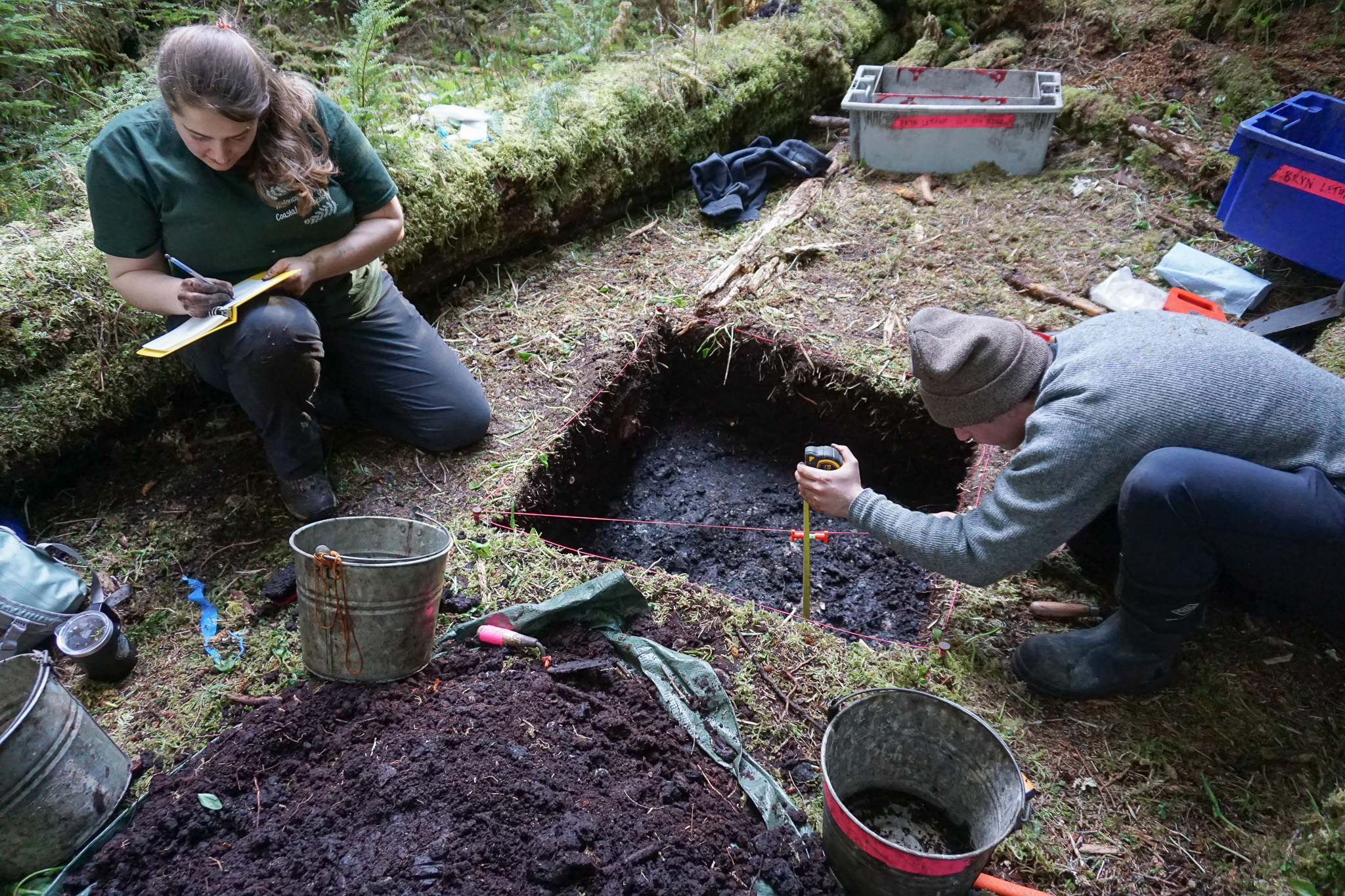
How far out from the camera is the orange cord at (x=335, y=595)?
6.63 ft

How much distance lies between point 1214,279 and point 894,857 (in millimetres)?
3574

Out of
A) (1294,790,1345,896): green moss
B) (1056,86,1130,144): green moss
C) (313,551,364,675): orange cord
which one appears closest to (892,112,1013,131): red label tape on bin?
(1056,86,1130,144): green moss

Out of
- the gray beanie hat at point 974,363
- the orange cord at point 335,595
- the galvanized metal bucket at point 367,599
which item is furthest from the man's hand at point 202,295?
the gray beanie hat at point 974,363

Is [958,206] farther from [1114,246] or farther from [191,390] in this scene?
[191,390]

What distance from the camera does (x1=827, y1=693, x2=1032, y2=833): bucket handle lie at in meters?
1.69

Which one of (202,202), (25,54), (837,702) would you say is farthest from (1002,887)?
(25,54)

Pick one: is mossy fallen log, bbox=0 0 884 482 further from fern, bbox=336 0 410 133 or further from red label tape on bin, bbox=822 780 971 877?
red label tape on bin, bbox=822 780 971 877

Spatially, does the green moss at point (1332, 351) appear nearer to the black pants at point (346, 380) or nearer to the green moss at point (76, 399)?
the black pants at point (346, 380)

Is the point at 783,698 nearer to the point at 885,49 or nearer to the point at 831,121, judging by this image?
the point at 831,121

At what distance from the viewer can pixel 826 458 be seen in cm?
238

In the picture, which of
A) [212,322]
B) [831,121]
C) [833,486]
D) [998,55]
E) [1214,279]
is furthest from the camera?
[998,55]

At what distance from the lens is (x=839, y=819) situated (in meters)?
1.73

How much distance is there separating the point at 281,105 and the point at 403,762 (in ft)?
6.86

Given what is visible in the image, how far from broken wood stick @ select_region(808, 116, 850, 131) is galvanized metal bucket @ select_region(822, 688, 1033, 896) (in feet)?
16.5
